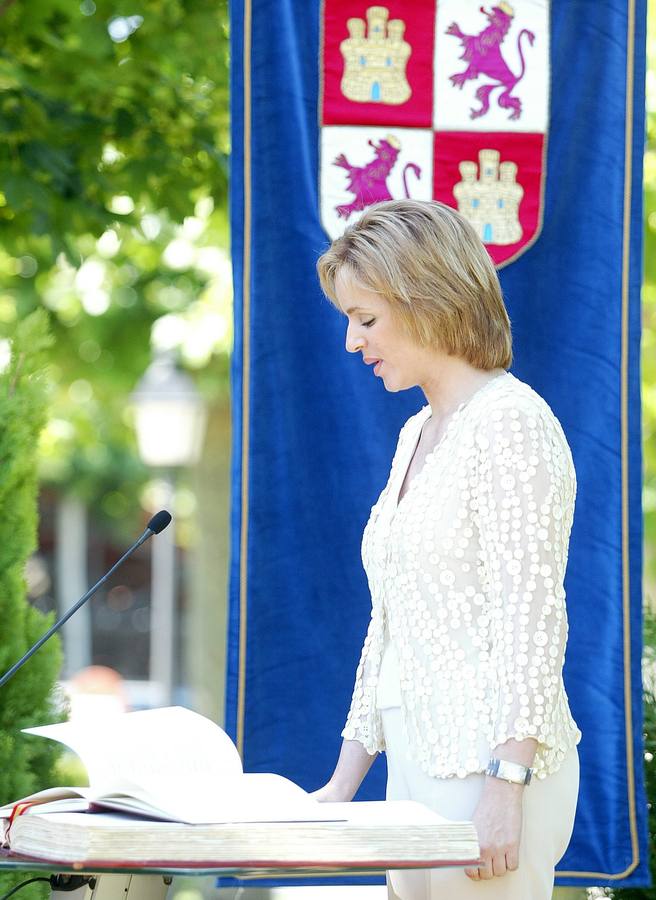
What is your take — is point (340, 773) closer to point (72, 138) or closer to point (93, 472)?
point (72, 138)

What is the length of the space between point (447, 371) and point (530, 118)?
112 cm

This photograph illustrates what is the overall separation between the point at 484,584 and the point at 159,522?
0.48 m

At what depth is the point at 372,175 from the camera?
271cm

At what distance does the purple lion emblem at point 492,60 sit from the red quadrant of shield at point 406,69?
6 cm

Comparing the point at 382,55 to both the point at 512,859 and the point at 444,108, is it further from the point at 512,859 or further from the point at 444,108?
the point at 512,859

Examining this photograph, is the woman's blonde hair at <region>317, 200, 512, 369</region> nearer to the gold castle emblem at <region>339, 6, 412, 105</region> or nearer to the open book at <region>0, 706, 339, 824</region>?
the open book at <region>0, 706, 339, 824</region>

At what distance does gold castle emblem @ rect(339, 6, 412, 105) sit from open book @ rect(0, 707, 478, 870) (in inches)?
64.0

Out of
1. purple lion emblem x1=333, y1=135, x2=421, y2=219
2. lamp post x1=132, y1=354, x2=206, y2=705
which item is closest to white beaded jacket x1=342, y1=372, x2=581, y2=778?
purple lion emblem x1=333, y1=135, x2=421, y2=219

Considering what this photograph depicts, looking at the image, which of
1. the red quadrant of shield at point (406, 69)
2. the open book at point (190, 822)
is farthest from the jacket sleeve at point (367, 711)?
the red quadrant of shield at point (406, 69)

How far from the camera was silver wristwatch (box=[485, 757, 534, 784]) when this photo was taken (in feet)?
5.18

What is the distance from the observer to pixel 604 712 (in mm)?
2693

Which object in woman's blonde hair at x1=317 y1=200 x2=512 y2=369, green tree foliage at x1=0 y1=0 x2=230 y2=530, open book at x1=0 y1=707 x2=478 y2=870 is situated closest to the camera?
open book at x1=0 y1=707 x2=478 y2=870

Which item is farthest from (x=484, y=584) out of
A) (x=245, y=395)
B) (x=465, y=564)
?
(x=245, y=395)

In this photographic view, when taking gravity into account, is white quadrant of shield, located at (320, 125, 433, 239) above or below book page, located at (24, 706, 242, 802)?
above
